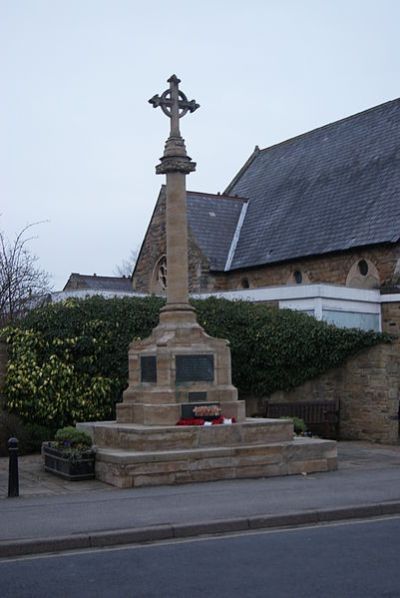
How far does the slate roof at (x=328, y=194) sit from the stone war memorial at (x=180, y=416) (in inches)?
463

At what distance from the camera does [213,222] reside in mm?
32969

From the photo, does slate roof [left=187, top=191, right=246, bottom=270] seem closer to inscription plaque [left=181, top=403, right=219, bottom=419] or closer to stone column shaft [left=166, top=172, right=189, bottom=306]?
stone column shaft [left=166, top=172, right=189, bottom=306]

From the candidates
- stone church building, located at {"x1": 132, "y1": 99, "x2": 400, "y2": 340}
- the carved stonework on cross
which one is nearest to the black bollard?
the carved stonework on cross

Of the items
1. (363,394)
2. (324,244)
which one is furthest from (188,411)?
(324,244)

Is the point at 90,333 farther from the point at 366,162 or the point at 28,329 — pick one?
the point at 366,162

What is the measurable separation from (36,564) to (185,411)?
22.2ft

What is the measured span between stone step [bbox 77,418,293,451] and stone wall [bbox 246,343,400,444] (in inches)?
Result: 268

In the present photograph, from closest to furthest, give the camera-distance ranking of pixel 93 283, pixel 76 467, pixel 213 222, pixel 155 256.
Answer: pixel 76 467 < pixel 213 222 < pixel 155 256 < pixel 93 283

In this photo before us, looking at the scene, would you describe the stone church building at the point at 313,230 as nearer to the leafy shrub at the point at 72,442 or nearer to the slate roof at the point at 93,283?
the slate roof at the point at 93,283

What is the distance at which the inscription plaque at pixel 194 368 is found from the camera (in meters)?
14.9

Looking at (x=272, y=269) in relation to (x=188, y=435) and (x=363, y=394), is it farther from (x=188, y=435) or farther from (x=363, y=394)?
(x=188, y=435)

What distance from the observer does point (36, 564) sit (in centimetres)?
811

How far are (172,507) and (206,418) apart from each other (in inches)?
156

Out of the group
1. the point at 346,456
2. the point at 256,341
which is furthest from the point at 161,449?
the point at 256,341
